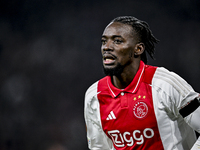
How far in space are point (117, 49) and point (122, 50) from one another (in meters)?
0.04

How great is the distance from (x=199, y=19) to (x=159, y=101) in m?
2.57

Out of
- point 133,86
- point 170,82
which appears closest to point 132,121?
point 133,86

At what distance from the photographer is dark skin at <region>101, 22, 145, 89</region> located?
201cm

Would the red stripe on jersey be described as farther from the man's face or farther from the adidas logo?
the man's face

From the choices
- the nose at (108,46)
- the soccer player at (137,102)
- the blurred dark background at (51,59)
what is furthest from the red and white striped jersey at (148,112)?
the blurred dark background at (51,59)

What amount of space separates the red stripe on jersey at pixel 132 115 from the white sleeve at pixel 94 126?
8 cm

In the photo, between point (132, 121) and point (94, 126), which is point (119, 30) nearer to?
point (132, 121)

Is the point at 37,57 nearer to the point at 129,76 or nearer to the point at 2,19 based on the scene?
the point at 2,19

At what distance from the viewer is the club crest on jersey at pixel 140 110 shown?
1957 millimetres

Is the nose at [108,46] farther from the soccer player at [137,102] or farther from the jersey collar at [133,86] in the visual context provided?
the jersey collar at [133,86]

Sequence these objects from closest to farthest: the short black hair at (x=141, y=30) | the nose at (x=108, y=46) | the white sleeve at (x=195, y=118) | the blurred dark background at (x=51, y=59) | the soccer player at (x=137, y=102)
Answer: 1. the white sleeve at (x=195, y=118)
2. the soccer player at (x=137, y=102)
3. the nose at (x=108, y=46)
4. the short black hair at (x=141, y=30)
5. the blurred dark background at (x=51, y=59)

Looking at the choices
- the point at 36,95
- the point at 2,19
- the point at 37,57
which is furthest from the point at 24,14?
the point at 36,95

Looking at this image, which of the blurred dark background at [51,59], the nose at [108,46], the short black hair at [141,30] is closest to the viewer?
Answer: the nose at [108,46]

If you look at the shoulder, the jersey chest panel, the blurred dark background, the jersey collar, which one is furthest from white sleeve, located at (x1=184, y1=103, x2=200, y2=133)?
the blurred dark background
